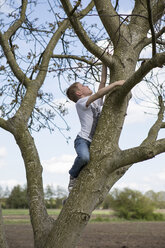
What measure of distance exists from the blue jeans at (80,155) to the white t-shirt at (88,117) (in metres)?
0.06

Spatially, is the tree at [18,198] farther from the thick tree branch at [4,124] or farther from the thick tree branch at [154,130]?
the thick tree branch at [154,130]

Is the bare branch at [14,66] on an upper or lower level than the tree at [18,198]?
upper

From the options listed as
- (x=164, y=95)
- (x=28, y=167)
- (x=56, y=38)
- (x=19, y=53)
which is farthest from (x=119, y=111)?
(x=19, y=53)

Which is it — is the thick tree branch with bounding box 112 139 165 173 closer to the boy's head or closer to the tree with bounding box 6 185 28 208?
the boy's head

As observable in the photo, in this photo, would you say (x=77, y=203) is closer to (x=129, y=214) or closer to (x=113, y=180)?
(x=113, y=180)

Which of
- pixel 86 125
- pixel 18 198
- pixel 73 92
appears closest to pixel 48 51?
pixel 73 92

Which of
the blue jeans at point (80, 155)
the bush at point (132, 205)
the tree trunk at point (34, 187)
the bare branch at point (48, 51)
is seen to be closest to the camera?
the blue jeans at point (80, 155)

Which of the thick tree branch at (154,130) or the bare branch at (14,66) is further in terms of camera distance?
the bare branch at (14,66)

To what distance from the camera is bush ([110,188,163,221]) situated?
66.2 ft

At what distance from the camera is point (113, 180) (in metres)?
3.08

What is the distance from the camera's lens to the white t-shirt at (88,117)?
9.78 feet

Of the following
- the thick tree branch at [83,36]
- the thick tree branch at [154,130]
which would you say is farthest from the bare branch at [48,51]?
the thick tree branch at [154,130]

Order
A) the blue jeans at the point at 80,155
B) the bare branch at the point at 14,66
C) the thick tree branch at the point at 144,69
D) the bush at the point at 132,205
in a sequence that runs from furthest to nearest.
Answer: the bush at the point at 132,205
the bare branch at the point at 14,66
the blue jeans at the point at 80,155
the thick tree branch at the point at 144,69

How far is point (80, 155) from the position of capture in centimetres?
269
